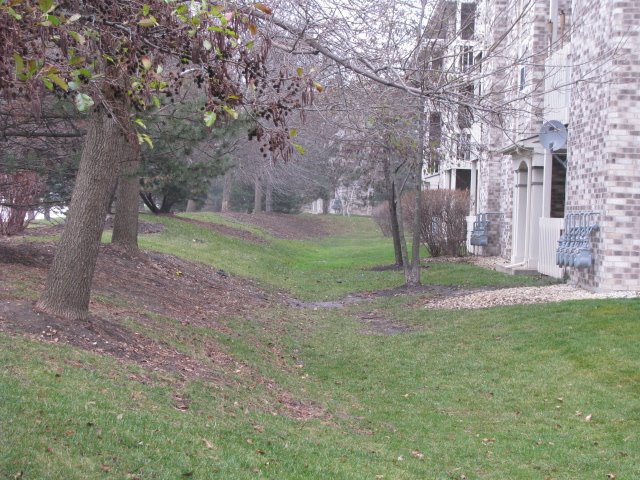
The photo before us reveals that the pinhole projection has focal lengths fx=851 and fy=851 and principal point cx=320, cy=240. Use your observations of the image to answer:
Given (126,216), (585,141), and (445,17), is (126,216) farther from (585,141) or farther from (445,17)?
(585,141)

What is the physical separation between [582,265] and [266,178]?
26806 millimetres

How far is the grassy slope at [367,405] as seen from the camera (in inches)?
223

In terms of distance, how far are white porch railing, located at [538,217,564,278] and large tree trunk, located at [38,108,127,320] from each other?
11.4m

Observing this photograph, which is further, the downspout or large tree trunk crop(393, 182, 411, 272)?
the downspout

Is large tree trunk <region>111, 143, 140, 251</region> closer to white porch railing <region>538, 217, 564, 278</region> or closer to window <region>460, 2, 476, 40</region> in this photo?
window <region>460, 2, 476, 40</region>

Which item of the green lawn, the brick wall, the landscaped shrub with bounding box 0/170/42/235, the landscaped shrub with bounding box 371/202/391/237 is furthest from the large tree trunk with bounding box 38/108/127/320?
the landscaped shrub with bounding box 371/202/391/237

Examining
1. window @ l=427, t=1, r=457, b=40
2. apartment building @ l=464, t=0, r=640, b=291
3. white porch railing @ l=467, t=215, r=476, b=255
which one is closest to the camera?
window @ l=427, t=1, r=457, b=40

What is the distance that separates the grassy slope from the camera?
5.66 meters

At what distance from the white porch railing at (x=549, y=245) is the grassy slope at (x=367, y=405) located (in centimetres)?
440

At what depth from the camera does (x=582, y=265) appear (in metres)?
15.0

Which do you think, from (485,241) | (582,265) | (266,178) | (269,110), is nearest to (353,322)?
(582,265)

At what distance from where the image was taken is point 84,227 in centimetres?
903

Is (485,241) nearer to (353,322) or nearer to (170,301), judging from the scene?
(353,322)

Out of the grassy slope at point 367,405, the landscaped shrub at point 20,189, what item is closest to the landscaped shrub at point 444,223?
the grassy slope at point 367,405
